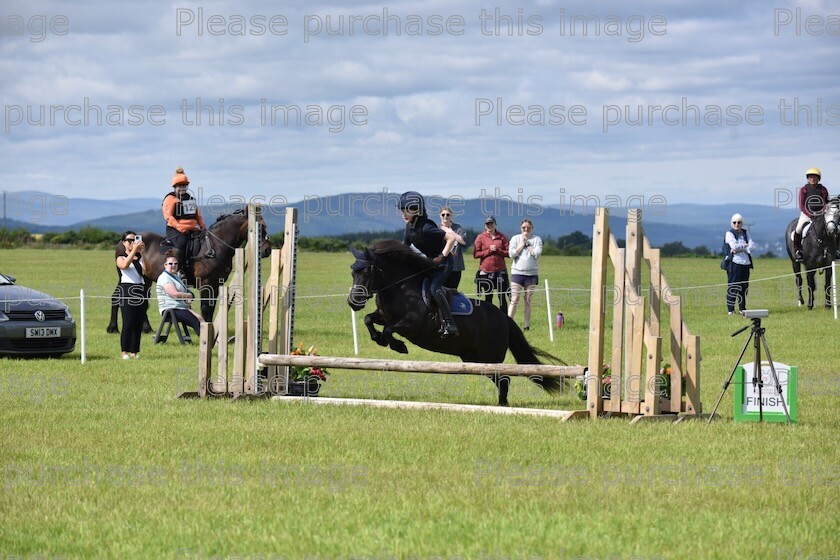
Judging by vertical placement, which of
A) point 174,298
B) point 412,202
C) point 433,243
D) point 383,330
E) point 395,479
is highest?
point 412,202

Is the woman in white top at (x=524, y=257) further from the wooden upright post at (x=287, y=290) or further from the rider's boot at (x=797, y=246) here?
the wooden upright post at (x=287, y=290)

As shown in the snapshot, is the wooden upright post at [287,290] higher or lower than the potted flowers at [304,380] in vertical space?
higher

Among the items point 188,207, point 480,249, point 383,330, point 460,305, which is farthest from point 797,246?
point 383,330

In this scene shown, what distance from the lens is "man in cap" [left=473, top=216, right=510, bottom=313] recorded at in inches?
843

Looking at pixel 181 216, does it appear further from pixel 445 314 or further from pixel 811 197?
pixel 811 197

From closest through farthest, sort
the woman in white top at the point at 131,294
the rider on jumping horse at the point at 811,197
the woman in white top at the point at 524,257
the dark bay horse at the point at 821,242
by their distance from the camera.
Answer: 1. the woman in white top at the point at 131,294
2. the woman in white top at the point at 524,257
3. the dark bay horse at the point at 821,242
4. the rider on jumping horse at the point at 811,197

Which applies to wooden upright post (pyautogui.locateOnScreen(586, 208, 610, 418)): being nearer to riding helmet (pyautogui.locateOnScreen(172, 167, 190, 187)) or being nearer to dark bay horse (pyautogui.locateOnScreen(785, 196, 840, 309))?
riding helmet (pyautogui.locateOnScreen(172, 167, 190, 187))

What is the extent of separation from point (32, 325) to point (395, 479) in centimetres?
1036

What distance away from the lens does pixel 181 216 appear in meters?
20.5

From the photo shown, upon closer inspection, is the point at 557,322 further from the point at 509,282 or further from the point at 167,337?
the point at 167,337

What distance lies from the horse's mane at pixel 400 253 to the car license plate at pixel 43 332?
688 centimetres

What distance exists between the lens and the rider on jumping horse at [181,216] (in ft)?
66.6

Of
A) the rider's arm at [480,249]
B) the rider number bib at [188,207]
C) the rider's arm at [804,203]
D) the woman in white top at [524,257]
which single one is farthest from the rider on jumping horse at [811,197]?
the rider number bib at [188,207]

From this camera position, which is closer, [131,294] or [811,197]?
[131,294]
